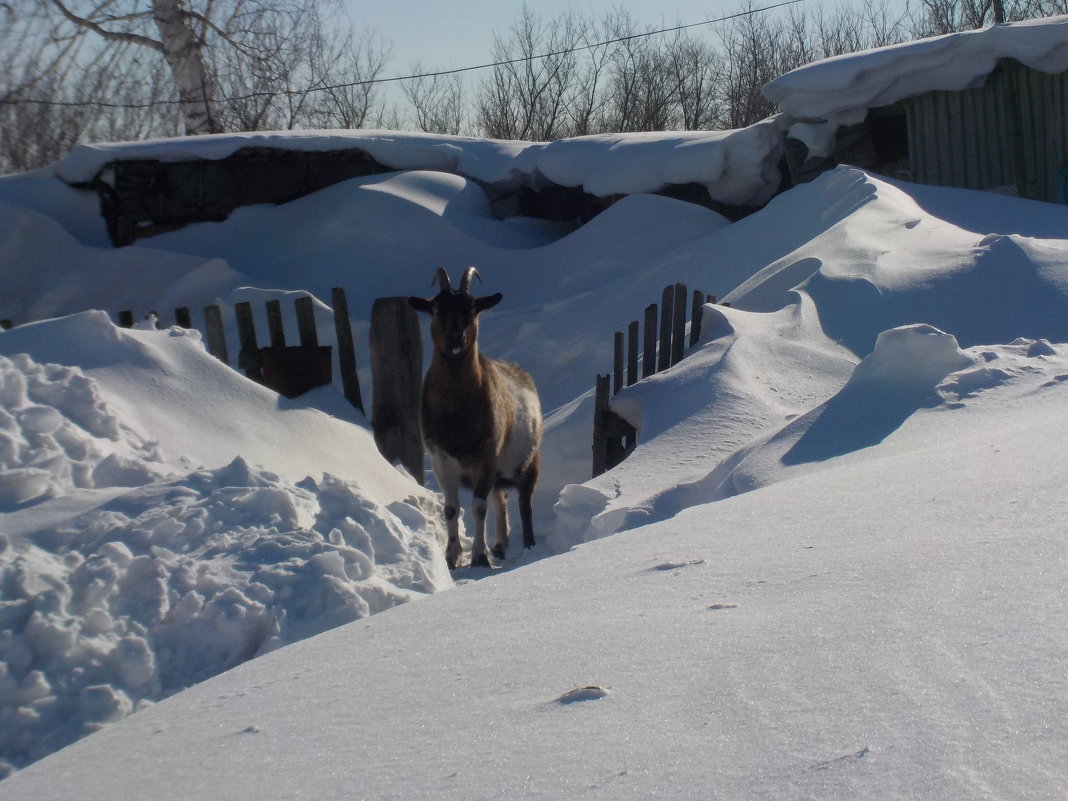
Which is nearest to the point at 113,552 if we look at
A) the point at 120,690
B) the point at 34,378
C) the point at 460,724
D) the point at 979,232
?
the point at 120,690

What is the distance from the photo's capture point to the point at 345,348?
30.8 ft

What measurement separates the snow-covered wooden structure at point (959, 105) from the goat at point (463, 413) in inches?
367

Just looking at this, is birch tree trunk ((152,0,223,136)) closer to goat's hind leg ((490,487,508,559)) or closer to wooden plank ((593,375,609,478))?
wooden plank ((593,375,609,478))

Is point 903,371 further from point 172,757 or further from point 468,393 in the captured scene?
point 172,757

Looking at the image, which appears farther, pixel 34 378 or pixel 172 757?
pixel 34 378

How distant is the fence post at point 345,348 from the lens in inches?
367

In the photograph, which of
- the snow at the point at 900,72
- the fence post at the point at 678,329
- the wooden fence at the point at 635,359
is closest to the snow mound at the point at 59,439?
the wooden fence at the point at 635,359

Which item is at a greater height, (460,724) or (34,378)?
(34,378)

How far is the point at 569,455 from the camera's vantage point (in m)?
11.2

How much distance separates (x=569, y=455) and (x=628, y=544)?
21.9 feet

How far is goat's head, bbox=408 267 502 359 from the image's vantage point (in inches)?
324

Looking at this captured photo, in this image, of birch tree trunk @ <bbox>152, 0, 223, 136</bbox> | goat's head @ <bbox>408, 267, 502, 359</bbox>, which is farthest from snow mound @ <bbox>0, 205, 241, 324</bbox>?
goat's head @ <bbox>408, 267, 502, 359</bbox>

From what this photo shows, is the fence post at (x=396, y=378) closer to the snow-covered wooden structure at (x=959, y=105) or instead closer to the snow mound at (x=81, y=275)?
the snow mound at (x=81, y=275)

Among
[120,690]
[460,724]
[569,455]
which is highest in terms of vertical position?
[460,724]
